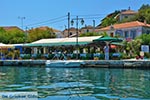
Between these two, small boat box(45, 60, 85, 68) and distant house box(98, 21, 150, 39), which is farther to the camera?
distant house box(98, 21, 150, 39)

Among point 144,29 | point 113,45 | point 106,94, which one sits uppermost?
point 144,29

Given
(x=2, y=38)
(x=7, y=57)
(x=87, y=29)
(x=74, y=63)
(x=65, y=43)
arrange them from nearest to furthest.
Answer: (x=74, y=63), (x=65, y=43), (x=7, y=57), (x=2, y=38), (x=87, y=29)

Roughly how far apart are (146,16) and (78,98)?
237 feet

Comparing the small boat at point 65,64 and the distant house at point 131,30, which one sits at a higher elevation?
the distant house at point 131,30

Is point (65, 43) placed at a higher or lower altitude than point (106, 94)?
higher

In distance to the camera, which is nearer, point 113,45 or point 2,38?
point 113,45

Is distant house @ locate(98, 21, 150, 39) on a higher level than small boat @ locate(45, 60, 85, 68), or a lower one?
higher

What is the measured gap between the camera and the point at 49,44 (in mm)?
45469

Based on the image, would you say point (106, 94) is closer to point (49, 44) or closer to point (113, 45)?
point (49, 44)

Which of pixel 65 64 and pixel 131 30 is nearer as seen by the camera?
pixel 65 64

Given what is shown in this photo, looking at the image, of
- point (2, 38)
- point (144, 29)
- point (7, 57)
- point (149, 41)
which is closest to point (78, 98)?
point (7, 57)

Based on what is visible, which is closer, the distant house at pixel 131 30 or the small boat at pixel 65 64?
the small boat at pixel 65 64

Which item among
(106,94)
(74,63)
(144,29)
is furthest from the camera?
(144,29)

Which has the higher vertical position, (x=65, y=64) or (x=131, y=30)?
(x=131, y=30)
